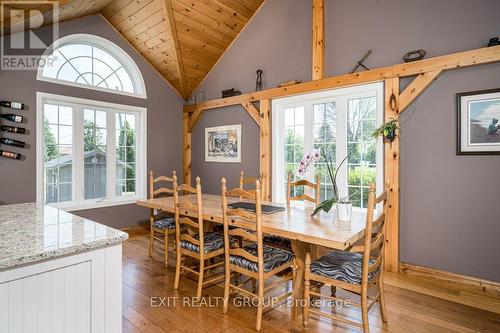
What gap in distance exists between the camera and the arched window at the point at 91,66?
155 inches

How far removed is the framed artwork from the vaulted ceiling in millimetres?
1104

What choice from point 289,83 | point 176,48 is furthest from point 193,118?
point 289,83

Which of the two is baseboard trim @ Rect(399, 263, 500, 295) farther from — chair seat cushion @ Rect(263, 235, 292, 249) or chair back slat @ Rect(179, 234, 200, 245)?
chair back slat @ Rect(179, 234, 200, 245)

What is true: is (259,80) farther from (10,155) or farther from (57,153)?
(10,155)

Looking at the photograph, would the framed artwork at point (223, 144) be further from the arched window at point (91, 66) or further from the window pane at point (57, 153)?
the window pane at point (57, 153)

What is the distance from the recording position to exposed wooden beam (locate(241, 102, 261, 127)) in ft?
14.4

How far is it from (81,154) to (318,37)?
3.74 meters

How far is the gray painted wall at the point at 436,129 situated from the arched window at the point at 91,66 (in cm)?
297

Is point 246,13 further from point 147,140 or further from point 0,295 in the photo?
point 0,295

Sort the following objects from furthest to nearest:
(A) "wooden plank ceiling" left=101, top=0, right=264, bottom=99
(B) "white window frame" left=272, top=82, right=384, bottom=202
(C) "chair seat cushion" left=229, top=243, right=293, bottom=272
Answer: (A) "wooden plank ceiling" left=101, top=0, right=264, bottom=99
(B) "white window frame" left=272, top=82, right=384, bottom=202
(C) "chair seat cushion" left=229, top=243, right=293, bottom=272

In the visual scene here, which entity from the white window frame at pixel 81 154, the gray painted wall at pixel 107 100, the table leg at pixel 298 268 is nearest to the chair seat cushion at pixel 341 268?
the table leg at pixel 298 268

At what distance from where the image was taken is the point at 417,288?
8.99 ft

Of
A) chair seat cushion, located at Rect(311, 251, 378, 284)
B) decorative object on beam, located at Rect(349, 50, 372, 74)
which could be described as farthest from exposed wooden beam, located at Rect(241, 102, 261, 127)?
chair seat cushion, located at Rect(311, 251, 378, 284)

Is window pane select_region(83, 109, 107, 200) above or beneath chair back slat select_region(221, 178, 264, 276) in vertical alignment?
above
